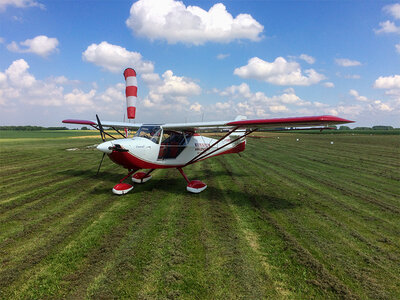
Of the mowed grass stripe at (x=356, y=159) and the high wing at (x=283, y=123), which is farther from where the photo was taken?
the mowed grass stripe at (x=356, y=159)

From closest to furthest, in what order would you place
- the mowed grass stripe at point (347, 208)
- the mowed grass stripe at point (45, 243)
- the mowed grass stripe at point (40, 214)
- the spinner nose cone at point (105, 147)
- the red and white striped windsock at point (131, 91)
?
the mowed grass stripe at point (45, 243)
the mowed grass stripe at point (40, 214)
the mowed grass stripe at point (347, 208)
the spinner nose cone at point (105, 147)
the red and white striped windsock at point (131, 91)

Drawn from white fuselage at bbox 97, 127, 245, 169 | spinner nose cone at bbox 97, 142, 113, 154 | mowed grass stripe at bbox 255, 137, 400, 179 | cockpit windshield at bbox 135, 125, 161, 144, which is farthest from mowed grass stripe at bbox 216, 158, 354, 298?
mowed grass stripe at bbox 255, 137, 400, 179

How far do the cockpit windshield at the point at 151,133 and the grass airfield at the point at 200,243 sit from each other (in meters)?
2.03

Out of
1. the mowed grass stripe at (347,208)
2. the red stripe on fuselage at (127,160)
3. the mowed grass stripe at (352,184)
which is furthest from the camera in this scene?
the red stripe on fuselage at (127,160)

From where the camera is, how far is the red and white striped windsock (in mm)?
12516

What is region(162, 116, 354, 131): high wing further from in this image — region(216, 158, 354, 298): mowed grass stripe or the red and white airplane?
region(216, 158, 354, 298): mowed grass stripe

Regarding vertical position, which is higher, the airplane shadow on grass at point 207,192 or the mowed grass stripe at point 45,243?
the mowed grass stripe at point 45,243

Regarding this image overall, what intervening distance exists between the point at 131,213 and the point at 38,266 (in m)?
2.45

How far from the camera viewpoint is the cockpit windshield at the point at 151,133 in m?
7.99

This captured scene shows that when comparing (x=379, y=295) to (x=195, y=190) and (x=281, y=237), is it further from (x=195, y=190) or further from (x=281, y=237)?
(x=195, y=190)

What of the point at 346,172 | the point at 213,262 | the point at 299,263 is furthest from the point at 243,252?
the point at 346,172

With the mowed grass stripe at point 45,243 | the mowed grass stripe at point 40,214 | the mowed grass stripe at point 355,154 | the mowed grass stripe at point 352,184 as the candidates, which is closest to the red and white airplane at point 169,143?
the mowed grass stripe at point 40,214

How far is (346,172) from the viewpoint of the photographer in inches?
453

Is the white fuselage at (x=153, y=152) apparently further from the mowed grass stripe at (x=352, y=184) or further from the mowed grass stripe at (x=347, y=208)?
the mowed grass stripe at (x=352, y=184)
